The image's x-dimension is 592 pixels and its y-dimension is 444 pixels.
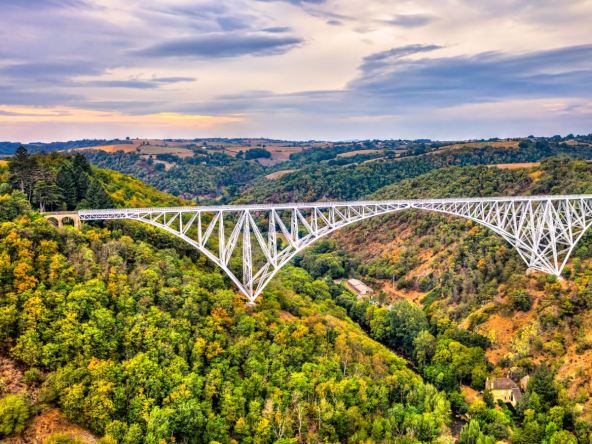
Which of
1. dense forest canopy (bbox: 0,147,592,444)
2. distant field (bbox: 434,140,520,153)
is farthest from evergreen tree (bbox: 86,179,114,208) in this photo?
distant field (bbox: 434,140,520,153)

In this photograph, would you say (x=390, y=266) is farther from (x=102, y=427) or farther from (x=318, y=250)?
(x=102, y=427)

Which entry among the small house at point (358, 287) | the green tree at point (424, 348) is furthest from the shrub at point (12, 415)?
the small house at point (358, 287)

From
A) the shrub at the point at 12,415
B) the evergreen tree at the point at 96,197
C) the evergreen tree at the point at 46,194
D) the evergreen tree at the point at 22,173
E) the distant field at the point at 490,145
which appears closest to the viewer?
the shrub at the point at 12,415

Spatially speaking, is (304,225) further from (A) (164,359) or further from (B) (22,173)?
(B) (22,173)

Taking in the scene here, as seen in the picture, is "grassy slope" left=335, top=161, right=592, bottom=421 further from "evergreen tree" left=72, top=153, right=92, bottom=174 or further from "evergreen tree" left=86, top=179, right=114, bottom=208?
"evergreen tree" left=72, top=153, right=92, bottom=174

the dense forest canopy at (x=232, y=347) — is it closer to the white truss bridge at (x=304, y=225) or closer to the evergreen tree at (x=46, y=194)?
the evergreen tree at (x=46, y=194)

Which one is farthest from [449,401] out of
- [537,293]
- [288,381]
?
[537,293]

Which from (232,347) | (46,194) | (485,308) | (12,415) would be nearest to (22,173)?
(46,194)
